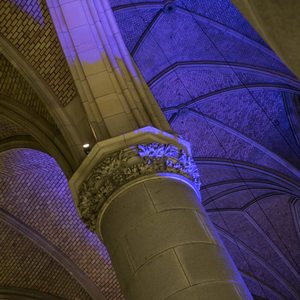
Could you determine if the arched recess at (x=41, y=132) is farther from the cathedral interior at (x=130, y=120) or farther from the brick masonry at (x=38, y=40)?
the brick masonry at (x=38, y=40)

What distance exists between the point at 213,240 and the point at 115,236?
33.8 inches

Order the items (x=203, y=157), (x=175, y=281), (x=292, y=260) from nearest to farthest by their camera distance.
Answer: (x=175, y=281) < (x=203, y=157) < (x=292, y=260)

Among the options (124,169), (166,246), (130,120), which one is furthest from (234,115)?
(166,246)

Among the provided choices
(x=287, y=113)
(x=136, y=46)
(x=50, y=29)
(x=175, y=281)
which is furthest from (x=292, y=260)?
(x=175, y=281)

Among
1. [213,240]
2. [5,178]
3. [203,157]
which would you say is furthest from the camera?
[203,157]

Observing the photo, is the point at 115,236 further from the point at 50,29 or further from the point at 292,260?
the point at 292,260

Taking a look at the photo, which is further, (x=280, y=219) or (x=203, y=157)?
(x=280, y=219)

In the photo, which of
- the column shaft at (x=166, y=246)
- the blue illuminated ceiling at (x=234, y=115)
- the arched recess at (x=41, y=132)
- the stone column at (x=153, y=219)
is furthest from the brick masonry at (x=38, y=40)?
the blue illuminated ceiling at (x=234, y=115)

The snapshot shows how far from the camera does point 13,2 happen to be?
817 centimetres

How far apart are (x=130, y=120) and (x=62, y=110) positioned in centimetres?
137

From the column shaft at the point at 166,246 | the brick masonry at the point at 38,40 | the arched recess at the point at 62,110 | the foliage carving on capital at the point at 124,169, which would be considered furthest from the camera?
the brick masonry at the point at 38,40

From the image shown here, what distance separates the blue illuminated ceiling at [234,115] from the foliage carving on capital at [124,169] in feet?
20.0

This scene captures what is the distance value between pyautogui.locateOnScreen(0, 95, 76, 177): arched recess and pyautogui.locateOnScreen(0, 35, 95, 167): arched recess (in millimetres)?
507

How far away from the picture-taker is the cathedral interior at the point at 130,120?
6.80m
